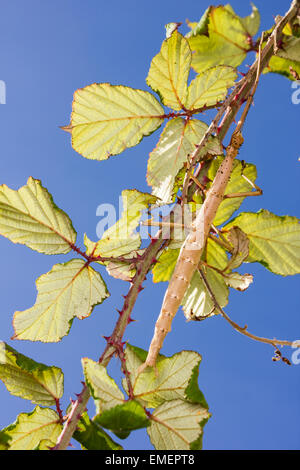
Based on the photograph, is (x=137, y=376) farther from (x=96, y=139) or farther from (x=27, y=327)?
(x=96, y=139)

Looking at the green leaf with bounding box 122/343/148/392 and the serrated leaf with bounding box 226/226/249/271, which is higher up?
the serrated leaf with bounding box 226/226/249/271

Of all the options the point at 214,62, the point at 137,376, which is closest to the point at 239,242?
the point at 137,376

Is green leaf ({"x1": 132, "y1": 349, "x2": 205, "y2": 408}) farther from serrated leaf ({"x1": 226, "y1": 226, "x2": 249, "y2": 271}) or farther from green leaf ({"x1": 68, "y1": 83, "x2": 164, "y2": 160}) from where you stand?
green leaf ({"x1": 68, "y1": 83, "x2": 164, "y2": 160})

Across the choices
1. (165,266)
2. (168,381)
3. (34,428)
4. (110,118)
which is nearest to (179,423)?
(168,381)

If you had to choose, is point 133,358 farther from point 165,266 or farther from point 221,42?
point 221,42

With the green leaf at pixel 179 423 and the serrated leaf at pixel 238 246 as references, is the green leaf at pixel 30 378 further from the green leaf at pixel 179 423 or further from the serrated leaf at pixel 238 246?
the serrated leaf at pixel 238 246

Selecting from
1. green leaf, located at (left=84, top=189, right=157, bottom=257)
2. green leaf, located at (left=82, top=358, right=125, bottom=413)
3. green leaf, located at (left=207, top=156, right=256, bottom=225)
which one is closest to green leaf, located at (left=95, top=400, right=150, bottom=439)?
green leaf, located at (left=82, top=358, right=125, bottom=413)

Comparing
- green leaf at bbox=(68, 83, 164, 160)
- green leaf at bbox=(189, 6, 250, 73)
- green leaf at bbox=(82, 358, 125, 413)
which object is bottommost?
green leaf at bbox=(82, 358, 125, 413)
